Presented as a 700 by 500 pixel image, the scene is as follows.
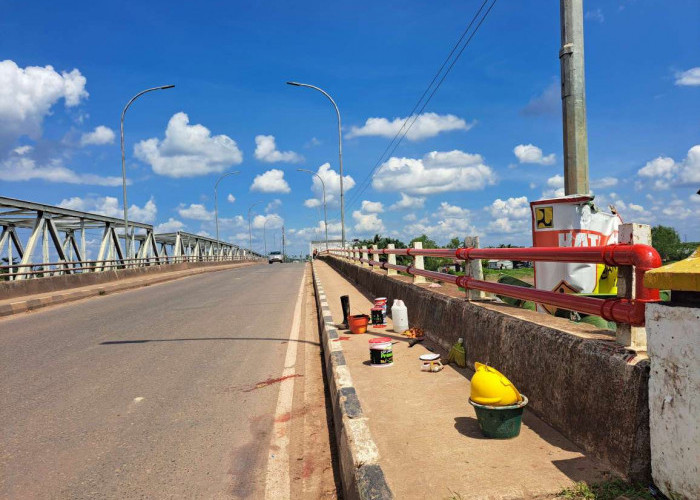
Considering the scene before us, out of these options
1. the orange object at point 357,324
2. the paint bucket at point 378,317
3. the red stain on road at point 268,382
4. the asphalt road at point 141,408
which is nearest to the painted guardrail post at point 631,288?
the asphalt road at point 141,408

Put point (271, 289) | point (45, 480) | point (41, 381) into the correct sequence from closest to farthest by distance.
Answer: point (45, 480) → point (41, 381) → point (271, 289)

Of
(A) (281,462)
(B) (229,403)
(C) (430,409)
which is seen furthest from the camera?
(B) (229,403)

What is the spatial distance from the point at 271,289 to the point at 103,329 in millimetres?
8459

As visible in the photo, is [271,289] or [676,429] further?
[271,289]

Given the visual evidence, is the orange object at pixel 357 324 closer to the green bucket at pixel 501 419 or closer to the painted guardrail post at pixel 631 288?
the green bucket at pixel 501 419

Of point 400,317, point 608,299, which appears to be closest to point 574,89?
point 608,299

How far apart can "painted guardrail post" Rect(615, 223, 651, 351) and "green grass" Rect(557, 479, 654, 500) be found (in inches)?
27.1

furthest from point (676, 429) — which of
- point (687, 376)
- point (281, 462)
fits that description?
point (281, 462)

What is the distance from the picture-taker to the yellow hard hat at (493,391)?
327cm

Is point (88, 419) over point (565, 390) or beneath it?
beneath

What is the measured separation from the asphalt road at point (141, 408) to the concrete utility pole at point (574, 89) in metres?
3.84

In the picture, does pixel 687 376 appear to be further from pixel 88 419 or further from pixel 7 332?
pixel 7 332

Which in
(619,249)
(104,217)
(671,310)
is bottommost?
(671,310)

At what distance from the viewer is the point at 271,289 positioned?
58.5 feet
